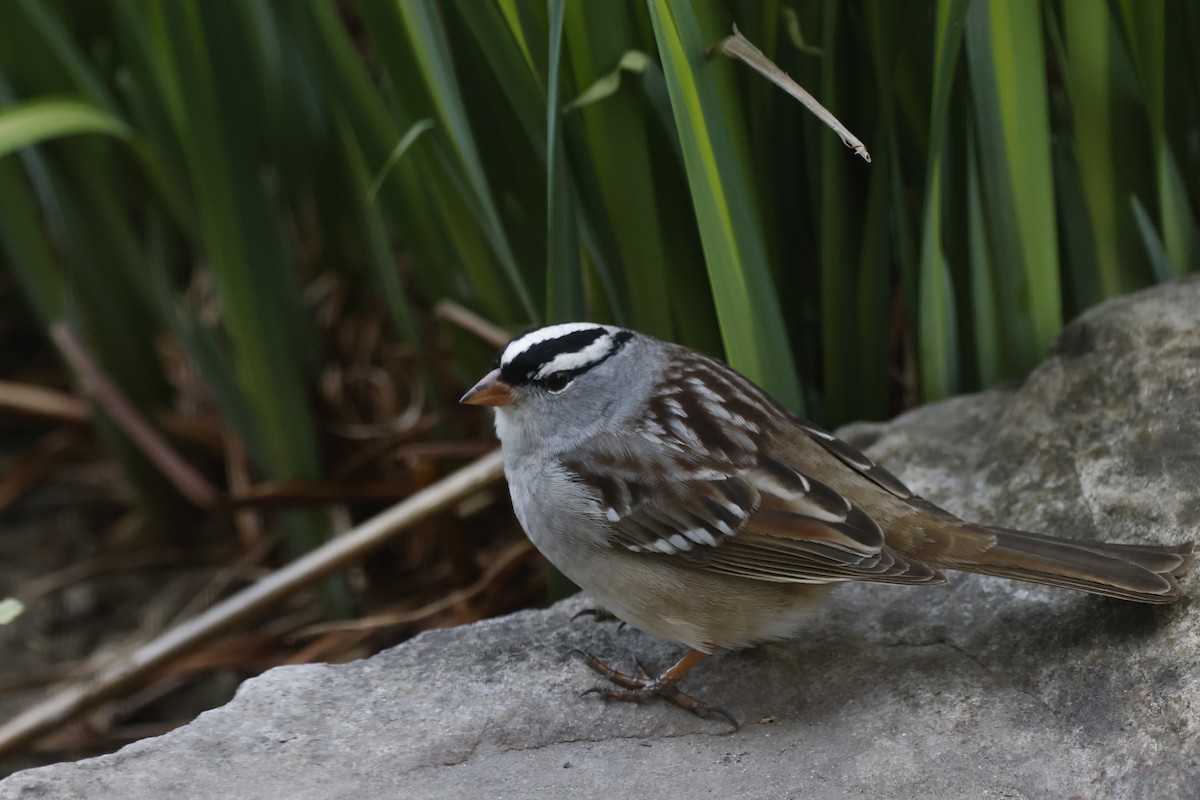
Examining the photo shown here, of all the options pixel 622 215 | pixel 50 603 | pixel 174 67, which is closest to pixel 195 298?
pixel 50 603

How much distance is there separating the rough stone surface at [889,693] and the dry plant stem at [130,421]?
4.48 ft

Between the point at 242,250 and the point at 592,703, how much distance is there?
1.48 metres

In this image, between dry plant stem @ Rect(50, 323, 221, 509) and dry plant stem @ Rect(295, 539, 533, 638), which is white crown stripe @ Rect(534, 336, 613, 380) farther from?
dry plant stem @ Rect(50, 323, 221, 509)

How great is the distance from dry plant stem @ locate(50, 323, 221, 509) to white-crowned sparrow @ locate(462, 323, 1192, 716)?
144cm

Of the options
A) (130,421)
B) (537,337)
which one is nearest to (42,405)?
(130,421)

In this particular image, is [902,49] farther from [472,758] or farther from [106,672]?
[106,672]

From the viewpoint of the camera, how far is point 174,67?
281cm

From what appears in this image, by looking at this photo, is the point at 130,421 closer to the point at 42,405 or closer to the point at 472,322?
the point at 42,405

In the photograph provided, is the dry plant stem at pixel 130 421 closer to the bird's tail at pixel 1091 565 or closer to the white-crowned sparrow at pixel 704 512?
the white-crowned sparrow at pixel 704 512

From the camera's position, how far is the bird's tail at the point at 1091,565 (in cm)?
204

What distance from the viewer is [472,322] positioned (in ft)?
10.3

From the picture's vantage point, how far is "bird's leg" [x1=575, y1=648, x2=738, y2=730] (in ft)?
7.36

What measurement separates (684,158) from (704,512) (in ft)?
2.14

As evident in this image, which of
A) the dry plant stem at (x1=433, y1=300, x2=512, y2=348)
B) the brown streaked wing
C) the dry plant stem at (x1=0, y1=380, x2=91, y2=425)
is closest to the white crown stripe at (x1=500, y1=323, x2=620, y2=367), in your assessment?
the brown streaked wing
